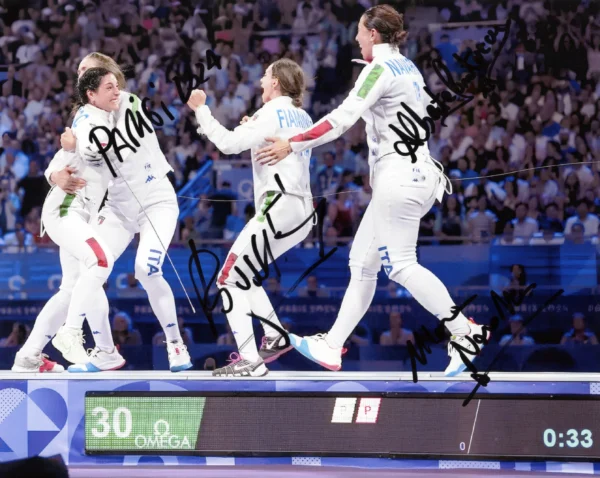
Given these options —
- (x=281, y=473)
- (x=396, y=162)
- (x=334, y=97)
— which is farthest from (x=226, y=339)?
(x=396, y=162)

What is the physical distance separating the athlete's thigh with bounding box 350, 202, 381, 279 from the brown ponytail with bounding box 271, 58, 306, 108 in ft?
2.22

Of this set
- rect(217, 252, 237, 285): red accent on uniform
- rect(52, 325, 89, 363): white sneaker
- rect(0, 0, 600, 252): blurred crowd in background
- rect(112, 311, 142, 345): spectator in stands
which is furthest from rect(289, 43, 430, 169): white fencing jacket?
rect(112, 311, 142, 345): spectator in stands

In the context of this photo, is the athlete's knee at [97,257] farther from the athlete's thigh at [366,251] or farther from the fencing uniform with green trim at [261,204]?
the athlete's thigh at [366,251]

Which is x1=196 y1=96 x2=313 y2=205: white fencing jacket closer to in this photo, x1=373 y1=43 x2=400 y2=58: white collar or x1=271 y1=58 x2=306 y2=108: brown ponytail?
x1=271 y1=58 x2=306 y2=108: brown ponytail

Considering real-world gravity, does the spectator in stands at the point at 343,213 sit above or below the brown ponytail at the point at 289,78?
below

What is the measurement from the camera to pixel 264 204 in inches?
162

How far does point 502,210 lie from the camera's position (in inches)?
268

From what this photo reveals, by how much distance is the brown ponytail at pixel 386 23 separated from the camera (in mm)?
3816

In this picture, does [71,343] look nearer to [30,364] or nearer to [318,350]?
[30,364]

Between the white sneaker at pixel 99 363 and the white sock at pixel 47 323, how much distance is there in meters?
0.23

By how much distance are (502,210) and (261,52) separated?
2.49 m

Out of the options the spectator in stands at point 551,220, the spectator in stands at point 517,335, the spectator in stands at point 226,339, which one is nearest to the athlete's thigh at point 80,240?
the spectator in stands at point 226,339

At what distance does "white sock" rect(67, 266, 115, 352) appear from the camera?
13.3 ft

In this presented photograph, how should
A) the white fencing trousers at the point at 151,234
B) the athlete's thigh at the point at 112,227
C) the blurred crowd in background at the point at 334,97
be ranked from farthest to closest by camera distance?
1. the blurred crowd in background at the point at 334,97
2. the athlete's thigh at the point at 112,227
3. the white fencing trousers at the point at 151,234
